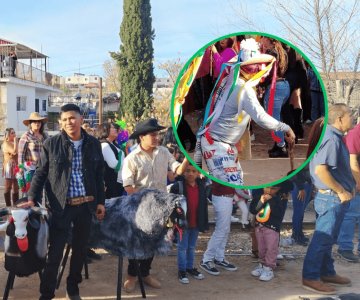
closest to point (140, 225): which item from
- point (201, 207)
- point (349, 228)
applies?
point (201, 207)

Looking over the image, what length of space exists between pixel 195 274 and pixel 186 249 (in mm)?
287

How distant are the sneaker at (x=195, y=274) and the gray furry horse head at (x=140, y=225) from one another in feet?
3.21

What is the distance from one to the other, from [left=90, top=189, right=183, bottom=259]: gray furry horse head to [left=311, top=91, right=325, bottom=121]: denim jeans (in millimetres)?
1449

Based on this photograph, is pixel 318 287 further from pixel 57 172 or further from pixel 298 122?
pixel 57 172

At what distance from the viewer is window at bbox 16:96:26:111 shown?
26.9 metres

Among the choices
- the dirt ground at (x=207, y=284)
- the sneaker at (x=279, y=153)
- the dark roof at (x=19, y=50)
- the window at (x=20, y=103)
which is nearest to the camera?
the sneaker at (x=279, y=153)

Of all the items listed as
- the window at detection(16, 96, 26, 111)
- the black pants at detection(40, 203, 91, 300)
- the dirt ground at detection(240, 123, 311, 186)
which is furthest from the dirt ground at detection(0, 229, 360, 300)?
the window at detection(16, 96, 26, 111)

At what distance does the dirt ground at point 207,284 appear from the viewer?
4289 millimetres

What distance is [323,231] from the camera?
A: 14.4ft

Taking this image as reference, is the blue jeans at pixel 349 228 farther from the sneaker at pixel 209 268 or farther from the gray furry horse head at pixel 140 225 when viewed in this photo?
the gray furry horse head at pixel 140 225

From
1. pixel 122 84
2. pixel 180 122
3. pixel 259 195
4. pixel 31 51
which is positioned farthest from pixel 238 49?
pixel 31 51

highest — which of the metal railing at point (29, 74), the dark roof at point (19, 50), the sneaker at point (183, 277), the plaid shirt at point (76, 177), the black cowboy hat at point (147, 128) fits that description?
the dark roof at point (19, 50)

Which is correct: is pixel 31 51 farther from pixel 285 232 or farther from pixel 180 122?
pixel 180 122

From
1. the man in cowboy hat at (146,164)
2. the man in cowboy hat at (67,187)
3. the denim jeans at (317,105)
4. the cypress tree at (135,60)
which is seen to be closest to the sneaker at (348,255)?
the man in cowboy hat at (146,164)
